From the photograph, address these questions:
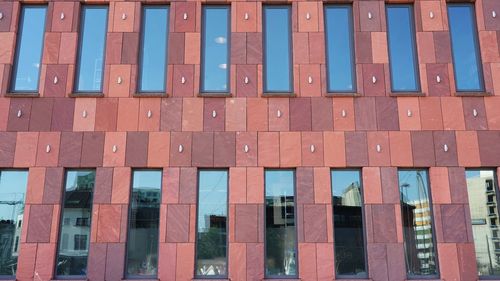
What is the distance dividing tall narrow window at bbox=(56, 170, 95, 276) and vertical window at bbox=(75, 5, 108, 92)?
6.64 ft

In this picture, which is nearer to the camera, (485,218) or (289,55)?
(485,218)

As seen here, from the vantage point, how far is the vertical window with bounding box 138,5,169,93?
10289 millimetres

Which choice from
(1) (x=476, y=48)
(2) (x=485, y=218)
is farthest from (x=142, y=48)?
(2) (x=485, y=218)

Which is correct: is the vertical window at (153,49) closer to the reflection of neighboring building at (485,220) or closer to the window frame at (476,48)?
the window frame at (476,48)

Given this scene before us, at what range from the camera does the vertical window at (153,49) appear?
1029 cm

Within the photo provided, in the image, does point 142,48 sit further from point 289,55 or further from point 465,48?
point 465,48

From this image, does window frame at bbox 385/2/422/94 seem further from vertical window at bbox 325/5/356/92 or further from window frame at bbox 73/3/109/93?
window frame at bbox 73/3/109/93

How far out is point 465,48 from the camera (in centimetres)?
1050

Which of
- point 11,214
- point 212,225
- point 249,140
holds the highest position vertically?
point 249,140

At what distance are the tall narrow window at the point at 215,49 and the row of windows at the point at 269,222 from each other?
2032 mm

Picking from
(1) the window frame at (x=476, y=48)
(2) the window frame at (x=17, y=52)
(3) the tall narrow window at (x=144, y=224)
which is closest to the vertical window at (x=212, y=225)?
(3) the tall narrow window at (x=144, y=224)

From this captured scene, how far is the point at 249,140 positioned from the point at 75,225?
4.05 meters

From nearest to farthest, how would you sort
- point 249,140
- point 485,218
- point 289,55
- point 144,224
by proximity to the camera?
1. point 144,224
2. point 485,218
3. point 249,140
4. point 289,55

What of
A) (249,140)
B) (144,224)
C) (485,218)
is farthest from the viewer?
(249,140)
